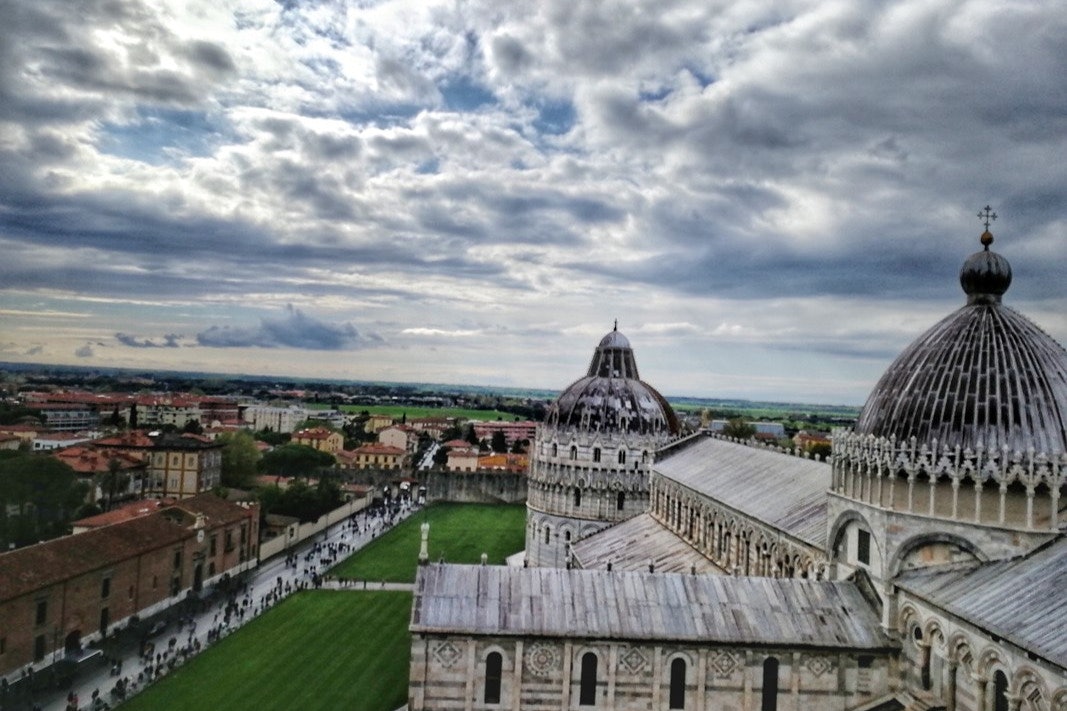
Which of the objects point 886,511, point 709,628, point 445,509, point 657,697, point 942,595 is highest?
point 886,511

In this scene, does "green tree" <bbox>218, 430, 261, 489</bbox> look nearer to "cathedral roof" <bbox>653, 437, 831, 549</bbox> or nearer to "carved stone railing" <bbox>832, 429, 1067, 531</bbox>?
"cathedral roof" <bbox>653, 437, 831, 549</bbox>

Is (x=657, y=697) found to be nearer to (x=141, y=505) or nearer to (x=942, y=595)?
(x=942, y=595)

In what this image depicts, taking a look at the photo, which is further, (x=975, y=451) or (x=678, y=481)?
(x=678, y=481)

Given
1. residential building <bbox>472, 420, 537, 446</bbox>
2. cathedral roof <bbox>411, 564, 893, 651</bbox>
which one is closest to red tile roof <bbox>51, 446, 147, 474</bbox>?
cathedral roof <bbox>411, 564, 893, 651</bbox>

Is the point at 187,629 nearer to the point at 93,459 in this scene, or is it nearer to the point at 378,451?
the point at 93,459

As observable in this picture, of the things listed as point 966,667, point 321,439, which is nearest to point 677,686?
point 966,667

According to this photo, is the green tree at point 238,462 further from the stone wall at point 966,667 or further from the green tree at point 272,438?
the stone wall at point 966,667

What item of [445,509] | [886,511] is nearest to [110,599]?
[886,511]
